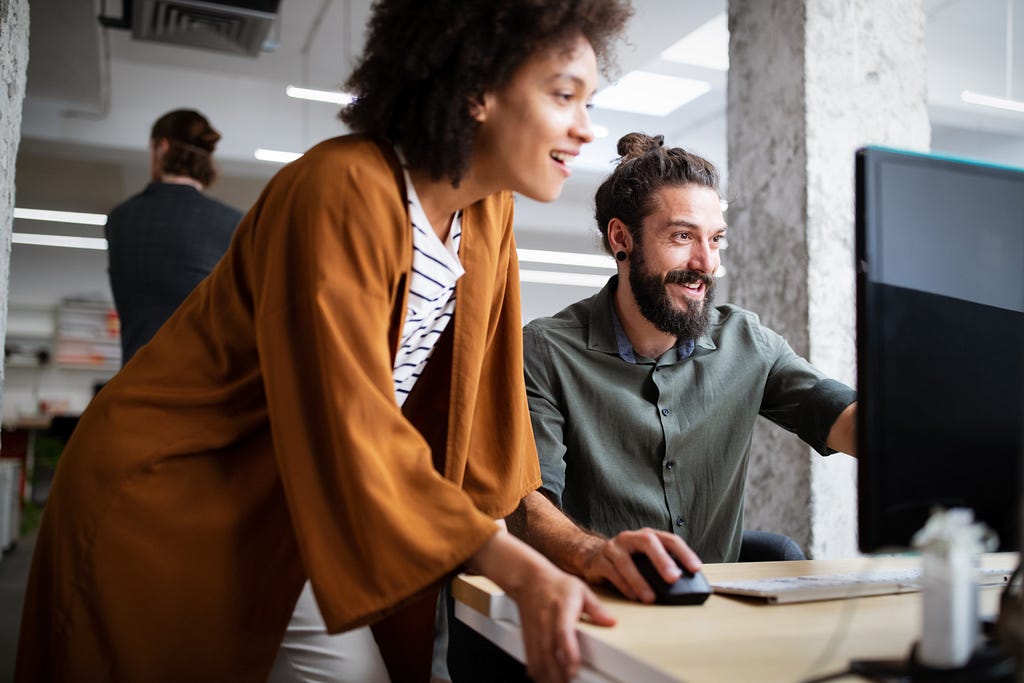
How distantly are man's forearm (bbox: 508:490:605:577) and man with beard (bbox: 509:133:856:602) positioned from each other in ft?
0.34

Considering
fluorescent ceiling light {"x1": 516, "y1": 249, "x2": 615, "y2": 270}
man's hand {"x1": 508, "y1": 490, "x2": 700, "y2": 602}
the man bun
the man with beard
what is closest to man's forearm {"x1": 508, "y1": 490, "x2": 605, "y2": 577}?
man's hand {"x1": 508, "y1": 490, "x2": 700, "y2": 602}

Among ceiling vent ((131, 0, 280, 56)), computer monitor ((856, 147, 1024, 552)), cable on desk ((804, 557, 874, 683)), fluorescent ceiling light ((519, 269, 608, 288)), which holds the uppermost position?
ceiling vent ((131, 0, 280, 56))

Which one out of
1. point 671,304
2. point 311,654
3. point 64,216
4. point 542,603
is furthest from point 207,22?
point 64,216

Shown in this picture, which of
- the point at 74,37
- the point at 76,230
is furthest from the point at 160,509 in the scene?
the point at 76,230

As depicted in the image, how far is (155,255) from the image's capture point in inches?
102

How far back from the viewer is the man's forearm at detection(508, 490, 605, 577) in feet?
3.35

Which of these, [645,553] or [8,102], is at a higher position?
[8,102]

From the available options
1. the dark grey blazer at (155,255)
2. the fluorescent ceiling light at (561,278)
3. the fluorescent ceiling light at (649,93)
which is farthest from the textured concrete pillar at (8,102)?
the fluorescent ceiling light at (561,278)

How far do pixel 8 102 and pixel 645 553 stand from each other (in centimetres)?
130

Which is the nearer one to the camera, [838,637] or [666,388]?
[838,637]

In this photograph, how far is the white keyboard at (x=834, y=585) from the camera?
0.87 metres

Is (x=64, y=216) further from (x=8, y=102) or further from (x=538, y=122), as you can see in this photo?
(x=538, y=122)

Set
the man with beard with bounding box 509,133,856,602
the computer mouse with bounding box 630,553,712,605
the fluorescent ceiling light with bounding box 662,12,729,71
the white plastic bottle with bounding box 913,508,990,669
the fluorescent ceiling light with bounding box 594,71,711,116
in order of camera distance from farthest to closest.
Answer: the fluorescent ceiling light with bounding box 594,71,711,116 < the fluorescent ceiling light with bounding box 662,12,729,71 < the man with beard with bounding box 509,133,856,602 < the computer mouse with bounding box 630,553,712,605 < the white plastic bottle with bounding box 913,508,990,669

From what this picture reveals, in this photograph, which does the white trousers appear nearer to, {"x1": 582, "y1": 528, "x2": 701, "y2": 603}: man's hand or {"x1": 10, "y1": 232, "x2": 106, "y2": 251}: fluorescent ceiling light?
{"x1": 582, "y1": 528, "x2": 701, "y2": 603}: man's hand
